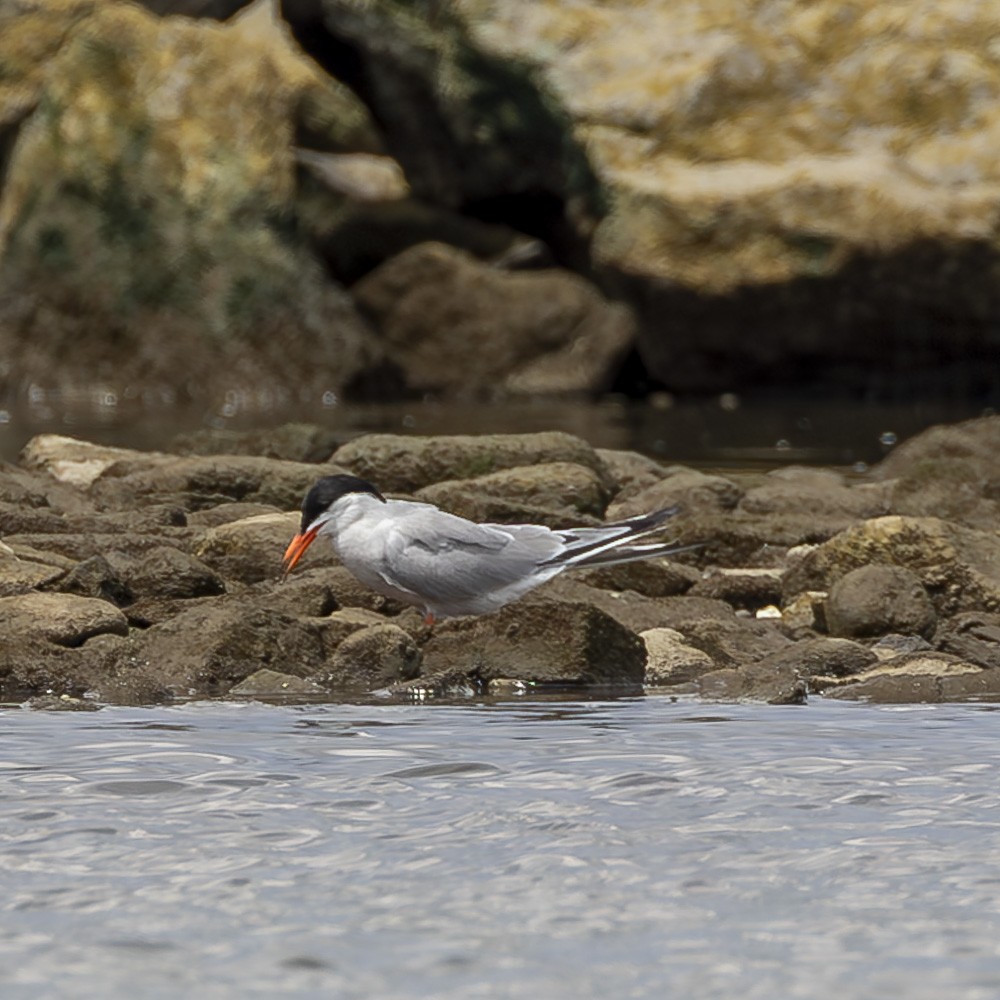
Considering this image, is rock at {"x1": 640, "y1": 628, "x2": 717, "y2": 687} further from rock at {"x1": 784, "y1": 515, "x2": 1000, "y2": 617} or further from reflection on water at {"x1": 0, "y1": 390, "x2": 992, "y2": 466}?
reflection on water at {"x1": 0, "y1": 390, "x2": 992, "y2": 466}

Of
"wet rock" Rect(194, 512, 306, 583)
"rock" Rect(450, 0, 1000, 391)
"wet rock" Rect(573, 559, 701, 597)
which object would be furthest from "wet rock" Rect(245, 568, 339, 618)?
"rock" Rect(450, 0, 1000, 391)

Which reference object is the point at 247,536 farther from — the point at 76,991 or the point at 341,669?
the point at 76,991

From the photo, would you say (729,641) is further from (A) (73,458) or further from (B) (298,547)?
(A) (73,458)

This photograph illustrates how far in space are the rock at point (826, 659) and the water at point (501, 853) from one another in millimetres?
613

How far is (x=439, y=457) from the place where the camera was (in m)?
10.9

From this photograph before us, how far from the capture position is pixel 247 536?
8.56 m

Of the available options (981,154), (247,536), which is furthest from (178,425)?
(247,536)

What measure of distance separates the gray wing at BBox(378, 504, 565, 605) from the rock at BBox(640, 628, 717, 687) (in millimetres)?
459

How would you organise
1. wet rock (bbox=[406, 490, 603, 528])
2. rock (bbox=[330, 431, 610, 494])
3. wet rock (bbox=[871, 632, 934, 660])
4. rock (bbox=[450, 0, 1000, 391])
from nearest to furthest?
wet rock (bbox=[871, 632, 934, 660]) < wet rock (bbox=[406, 490, 603, 528]) < rock (bbox=[330, 431, 610, 494]) < rock (bbox=[450, 0, 1000, 391])

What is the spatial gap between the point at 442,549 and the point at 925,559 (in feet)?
6.43

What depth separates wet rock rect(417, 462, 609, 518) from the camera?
1013 cm

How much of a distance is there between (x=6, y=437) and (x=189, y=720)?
10230mm

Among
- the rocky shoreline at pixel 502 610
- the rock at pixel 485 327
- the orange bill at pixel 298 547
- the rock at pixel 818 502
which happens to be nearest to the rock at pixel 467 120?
Result: the rock at pixel 485 327

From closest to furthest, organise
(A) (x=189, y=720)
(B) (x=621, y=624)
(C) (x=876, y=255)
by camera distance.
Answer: (A) (x=189, y=720)
(B) (x=621, y=624)
(C) (x=876, y=255)
